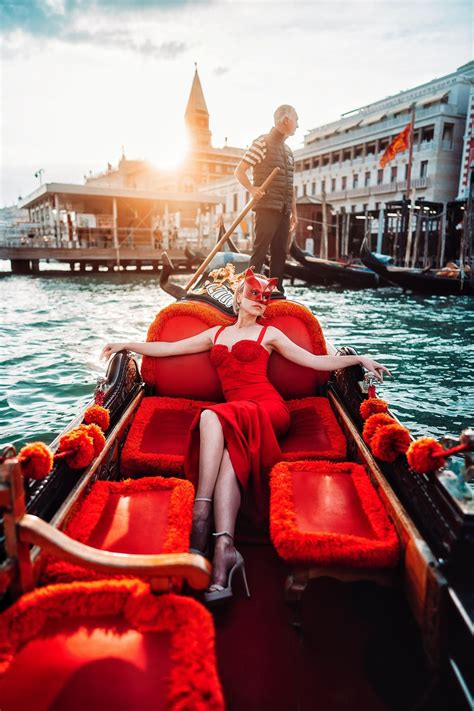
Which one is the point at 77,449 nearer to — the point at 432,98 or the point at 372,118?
the point at 432,98

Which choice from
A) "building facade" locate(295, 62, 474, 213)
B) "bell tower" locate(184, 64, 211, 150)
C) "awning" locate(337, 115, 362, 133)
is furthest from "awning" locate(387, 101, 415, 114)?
"bell tower" locate(184, 64, 211, 150)

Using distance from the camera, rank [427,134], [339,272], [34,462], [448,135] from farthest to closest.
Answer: [427,134], [448,135], [339,272], [34,462]

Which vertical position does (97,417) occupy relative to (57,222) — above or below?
below

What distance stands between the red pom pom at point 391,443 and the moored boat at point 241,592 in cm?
3

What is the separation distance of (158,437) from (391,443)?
0.84 metres

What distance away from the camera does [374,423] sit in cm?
156

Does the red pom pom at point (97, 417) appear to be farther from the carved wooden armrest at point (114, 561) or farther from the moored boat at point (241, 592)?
the carved wooden armrest at point (114, 561)

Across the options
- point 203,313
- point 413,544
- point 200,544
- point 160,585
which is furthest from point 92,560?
point 203,313

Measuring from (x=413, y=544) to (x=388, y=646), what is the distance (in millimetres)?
233

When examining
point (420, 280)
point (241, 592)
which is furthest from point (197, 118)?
point (241, 592)

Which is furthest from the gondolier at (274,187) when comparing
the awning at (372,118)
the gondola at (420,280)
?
the awning at (372,118)

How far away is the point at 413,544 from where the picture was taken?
113 centimetres

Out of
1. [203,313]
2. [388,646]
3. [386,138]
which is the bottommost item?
[388,646]

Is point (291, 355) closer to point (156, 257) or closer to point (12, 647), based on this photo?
point (12, 647)
